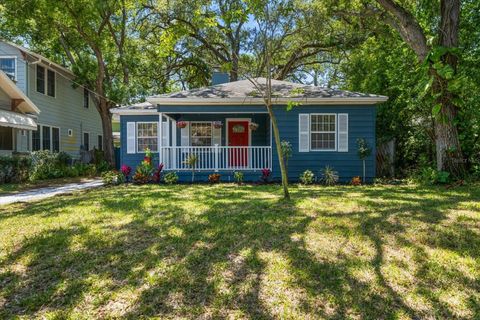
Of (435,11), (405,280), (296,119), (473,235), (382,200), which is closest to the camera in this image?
(405,280)

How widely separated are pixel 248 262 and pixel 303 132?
8.16 metres

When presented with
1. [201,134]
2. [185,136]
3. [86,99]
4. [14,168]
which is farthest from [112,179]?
[86,99]

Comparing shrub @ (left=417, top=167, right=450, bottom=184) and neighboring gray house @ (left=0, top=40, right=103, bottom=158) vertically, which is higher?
neighboring gray house @ (left=0, top=40, right=103, bottom=158)

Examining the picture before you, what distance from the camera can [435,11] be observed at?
33.2 ft

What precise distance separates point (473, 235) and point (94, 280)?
14.4ft

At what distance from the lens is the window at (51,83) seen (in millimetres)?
16350

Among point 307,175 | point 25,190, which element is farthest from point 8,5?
point 307,175

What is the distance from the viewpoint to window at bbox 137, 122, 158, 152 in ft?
43.1

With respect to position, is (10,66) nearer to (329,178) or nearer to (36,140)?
(36,140)

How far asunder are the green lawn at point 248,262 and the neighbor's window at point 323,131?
5754mm

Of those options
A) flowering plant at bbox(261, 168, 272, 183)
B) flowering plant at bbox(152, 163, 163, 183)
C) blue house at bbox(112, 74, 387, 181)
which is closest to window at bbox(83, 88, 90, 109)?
blue house at bbox(112, 74, 387, 181)

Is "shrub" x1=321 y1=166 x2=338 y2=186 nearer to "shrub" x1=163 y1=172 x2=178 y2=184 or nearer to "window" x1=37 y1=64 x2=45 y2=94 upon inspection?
"shrub" x1=163 y1=172 x2=178 y2=184

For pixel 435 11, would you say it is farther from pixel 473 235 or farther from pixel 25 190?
pixel 25 190

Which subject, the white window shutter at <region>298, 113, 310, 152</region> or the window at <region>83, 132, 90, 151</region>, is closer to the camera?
the white window shutter at <region>298, 113, 310, 152</region>
